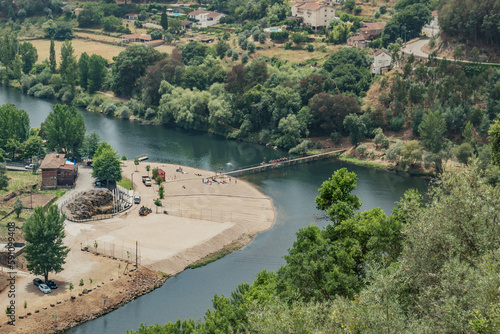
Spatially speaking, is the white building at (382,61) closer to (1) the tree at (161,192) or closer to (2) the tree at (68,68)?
(1) the tree at (161,192)

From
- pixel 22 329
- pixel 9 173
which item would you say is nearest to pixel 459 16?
pixel 9 173

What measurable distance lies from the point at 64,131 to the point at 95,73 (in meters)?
53.4

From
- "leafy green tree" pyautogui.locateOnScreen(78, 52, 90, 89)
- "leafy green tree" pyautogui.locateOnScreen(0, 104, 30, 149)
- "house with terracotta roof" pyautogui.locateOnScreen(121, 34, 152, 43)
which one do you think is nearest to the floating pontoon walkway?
"leafy green tree" pyautogui.locateOnScreen(0, 104, 30, 149)

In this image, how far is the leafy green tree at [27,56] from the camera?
17438 cm

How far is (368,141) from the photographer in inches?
4990

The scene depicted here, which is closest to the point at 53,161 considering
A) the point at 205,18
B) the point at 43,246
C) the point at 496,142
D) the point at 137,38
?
the point at 43,246

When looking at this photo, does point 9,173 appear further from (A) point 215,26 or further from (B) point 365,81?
(A) point 215,26

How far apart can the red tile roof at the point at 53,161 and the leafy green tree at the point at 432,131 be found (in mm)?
58882

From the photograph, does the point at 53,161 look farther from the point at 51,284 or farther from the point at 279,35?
the point at 279,35

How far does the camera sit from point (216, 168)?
11756 centimetres

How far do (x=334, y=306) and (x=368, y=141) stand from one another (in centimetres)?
8989

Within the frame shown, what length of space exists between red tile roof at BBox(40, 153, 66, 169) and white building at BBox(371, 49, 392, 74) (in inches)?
2598

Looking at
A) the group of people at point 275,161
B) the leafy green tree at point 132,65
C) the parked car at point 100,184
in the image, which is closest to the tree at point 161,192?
the parked car at point 100,184

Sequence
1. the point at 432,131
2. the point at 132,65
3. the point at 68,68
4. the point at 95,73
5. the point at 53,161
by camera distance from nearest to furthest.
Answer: the point at 53,161, the point at 432,131, the point at 132,65, the point at 68,68, the point at 95,73
